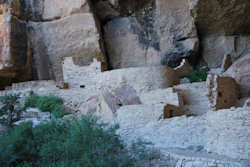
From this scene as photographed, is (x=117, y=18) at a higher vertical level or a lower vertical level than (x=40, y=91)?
higher

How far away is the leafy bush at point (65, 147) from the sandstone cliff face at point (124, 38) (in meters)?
7.39

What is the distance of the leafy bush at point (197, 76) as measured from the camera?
13297mm

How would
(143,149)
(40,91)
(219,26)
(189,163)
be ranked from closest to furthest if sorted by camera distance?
(189,163) → (143,149) → (40,91) → (219,26)

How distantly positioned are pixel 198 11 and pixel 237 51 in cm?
330

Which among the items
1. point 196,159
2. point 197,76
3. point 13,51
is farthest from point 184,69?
point 196,159

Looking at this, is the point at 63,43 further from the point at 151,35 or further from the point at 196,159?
the point at 196,159

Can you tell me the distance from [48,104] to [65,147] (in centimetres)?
462

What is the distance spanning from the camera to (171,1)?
48.0ft

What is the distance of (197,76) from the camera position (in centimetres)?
1358

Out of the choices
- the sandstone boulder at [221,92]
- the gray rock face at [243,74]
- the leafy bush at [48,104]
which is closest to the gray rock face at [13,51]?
the leafy bush at [48,104]

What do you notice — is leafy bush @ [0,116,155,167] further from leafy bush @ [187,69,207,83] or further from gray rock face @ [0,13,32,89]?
leafy bush @ [187,69,207,83]

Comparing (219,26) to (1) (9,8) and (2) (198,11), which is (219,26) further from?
(1) (9,8)

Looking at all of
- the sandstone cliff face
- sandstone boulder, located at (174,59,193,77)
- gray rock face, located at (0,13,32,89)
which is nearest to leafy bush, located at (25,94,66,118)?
gray rock face, located at (0,13,32,89)

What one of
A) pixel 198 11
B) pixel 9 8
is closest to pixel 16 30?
pixel 9 8
